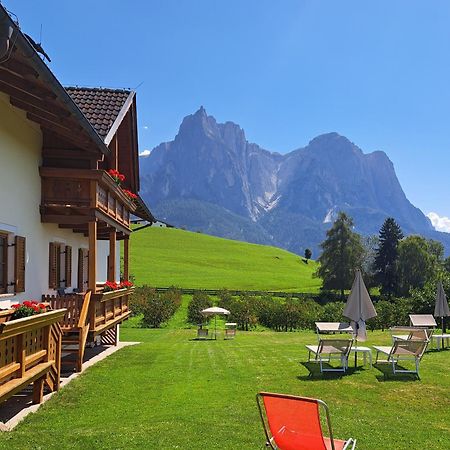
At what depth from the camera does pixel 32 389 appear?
9.23 metres

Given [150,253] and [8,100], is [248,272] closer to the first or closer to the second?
[150,253]

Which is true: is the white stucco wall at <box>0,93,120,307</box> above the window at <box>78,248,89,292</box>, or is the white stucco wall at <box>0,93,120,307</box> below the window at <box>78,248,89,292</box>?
above

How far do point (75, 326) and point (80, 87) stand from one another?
8.43 m

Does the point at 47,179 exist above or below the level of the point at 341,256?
above

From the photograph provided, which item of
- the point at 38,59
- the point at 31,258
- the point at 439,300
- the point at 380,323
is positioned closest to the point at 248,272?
the point at 380,323

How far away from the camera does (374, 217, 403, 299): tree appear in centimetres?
5859

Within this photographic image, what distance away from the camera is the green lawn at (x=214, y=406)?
637cm

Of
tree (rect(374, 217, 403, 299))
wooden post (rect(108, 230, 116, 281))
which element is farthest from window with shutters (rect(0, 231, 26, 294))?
tree (rect(374, 217, 403, 299))

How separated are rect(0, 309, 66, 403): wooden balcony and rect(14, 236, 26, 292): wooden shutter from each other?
2.15 meters

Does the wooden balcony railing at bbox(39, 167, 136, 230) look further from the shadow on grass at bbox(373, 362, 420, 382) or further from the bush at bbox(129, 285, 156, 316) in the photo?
the bush at bbox(129, 285, 156, 316)

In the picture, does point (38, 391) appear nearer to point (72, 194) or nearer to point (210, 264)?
point (72, 194)

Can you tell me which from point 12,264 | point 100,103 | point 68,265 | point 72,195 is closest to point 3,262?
point 12,264

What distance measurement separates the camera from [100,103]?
51.1ft

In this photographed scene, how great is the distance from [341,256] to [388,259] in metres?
5.25
